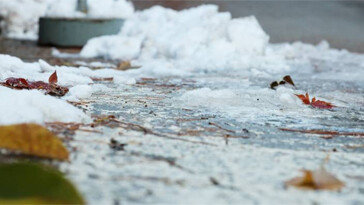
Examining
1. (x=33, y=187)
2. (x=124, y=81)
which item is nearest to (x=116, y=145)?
(x=33, y=187)

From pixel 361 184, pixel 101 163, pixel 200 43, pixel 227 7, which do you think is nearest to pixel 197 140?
pixel 101 163

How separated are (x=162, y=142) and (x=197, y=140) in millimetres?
98

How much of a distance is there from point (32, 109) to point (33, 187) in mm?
566

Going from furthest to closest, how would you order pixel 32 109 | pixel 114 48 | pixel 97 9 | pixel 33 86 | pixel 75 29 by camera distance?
pixel 97 9, pixel 75 29, pixel 114 48, pixel 33 86, pixel 32 109

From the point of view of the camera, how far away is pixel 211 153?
1.14 m

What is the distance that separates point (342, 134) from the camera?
1.47 m

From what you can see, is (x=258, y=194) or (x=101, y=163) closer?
(x=258, y=194)

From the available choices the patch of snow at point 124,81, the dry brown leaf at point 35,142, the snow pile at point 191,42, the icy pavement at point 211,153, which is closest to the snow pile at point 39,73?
the patch of snow at point 124,81

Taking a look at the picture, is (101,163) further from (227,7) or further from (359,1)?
(359,1)

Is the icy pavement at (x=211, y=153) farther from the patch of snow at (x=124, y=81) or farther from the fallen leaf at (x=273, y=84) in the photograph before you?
the patch of snow at (x=124, y=81)

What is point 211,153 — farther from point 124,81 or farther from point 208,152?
point 124,81

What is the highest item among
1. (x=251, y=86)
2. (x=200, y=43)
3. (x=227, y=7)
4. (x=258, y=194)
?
(x=227, y=7)

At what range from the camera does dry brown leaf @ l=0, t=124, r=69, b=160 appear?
99cm

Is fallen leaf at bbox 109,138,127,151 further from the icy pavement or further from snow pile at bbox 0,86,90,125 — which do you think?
snow pile at bbox 0,86,90,125
